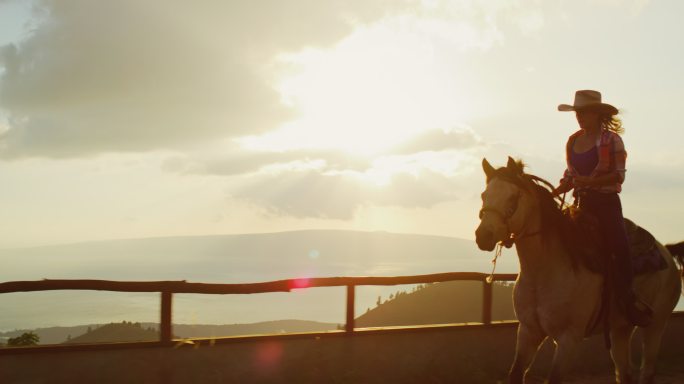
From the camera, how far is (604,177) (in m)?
6.79

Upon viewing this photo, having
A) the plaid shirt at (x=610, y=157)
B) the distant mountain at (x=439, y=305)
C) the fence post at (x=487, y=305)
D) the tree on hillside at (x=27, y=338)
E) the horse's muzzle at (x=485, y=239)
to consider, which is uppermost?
the plaid shirt at (x=610, y=157)

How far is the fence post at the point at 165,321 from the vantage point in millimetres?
7945

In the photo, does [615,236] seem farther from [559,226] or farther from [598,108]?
[598,108]

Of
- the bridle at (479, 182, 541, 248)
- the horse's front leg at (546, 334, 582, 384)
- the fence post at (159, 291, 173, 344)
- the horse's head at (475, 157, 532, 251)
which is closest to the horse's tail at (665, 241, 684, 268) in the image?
the horse's front leg at (546, 334, 582, 384)

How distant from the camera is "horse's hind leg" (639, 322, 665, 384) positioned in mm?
8062

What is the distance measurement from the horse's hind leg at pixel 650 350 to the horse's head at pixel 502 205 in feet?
10.3

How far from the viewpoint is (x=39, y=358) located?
287 inches

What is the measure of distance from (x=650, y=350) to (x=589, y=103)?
352 cm

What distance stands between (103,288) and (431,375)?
504cm

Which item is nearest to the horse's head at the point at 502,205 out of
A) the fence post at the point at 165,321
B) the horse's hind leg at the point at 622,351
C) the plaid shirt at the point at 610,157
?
the plaid shirt at the point at 610,157

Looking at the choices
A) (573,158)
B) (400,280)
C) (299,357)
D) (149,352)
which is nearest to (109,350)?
(149,352)

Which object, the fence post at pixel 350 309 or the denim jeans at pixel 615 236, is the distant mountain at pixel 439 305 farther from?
the denim jeans at pixel 615 236

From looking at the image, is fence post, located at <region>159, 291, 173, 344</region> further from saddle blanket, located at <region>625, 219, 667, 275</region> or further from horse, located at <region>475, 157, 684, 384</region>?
saddle blanket, located at <region>625, 219, 667, 275</region>

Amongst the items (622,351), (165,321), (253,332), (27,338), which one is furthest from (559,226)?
(253,332)
